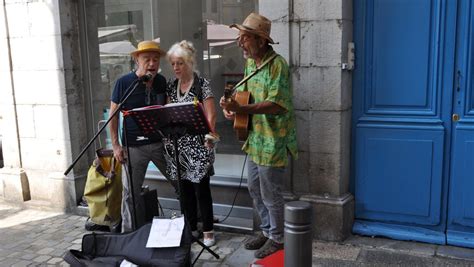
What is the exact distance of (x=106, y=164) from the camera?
4.98 meters

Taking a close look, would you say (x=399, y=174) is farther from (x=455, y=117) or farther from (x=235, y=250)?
(x=235, y=250)

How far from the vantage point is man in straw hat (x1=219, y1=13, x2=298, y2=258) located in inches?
149

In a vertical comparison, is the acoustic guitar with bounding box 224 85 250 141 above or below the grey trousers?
above

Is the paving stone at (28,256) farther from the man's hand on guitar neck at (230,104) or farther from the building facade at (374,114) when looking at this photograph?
the man's hand on guitar neck at (230,104)

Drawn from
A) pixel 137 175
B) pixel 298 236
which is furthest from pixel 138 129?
pixel 298 236

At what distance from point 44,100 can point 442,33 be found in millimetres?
4159

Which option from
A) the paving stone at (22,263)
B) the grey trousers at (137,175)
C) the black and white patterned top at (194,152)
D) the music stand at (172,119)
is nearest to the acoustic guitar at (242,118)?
the music stand at (172,119)

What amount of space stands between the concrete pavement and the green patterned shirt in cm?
91

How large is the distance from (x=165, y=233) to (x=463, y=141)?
2.48m

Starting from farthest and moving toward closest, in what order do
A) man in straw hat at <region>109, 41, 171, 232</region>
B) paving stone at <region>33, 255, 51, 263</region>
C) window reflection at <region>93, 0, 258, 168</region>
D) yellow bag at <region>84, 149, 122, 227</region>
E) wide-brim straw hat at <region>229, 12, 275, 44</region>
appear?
1. window reflection at <region>93, 0, 258, 168</region>
2. yellow bag at <region>84, 149, 122, 227</region>
3. paving stone at <region>33, 255, 51, 263</region>
4. man in straw hat at <region>109, 41, 171, 232</region>
5. wide-brim straw hat at <region>229, 12, 275, 44</region>

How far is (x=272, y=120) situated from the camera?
12.9ft

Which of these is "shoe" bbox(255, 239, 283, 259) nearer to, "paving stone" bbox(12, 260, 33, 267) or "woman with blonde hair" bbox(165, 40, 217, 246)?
"woman with blonde hair" bbox(165, 40, 217, 246)

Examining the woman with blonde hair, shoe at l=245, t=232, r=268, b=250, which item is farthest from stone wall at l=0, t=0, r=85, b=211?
shoe at l=245, t=232, r=268, b=250

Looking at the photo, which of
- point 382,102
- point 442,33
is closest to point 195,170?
point 382,102
